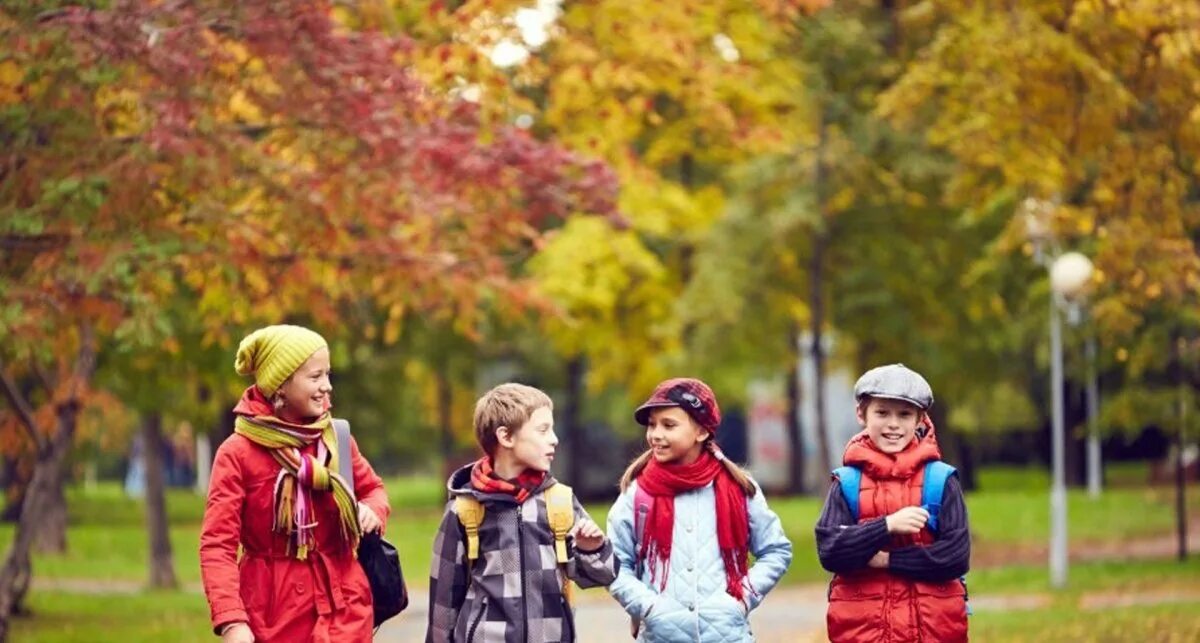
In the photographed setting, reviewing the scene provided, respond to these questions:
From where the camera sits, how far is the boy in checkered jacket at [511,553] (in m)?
6.85

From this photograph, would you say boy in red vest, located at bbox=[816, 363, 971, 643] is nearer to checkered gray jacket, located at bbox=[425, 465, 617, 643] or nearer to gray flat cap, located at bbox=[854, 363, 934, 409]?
gray flat cap, located at bbox=[854, 363, 934, 409]

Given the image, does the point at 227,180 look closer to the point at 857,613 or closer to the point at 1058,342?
the point at 857,613

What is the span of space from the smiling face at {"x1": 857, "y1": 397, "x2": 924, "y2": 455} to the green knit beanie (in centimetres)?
198

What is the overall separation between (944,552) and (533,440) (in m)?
1.52

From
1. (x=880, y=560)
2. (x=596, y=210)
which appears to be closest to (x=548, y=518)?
(x=880, y=560)

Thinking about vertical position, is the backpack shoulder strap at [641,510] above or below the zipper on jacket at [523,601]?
above

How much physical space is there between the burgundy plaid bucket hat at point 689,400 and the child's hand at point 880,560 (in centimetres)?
73

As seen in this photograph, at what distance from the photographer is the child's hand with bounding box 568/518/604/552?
6.75m

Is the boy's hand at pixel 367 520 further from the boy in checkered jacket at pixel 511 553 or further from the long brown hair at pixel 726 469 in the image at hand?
the long brown hair at pixel 726 469

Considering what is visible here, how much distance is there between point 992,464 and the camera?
6481cm

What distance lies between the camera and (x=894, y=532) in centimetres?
714

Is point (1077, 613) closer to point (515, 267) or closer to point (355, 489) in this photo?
point (355, 489)

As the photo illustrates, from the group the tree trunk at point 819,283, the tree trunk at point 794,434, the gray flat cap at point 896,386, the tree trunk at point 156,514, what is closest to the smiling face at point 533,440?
the gray flat cap at point 896,386

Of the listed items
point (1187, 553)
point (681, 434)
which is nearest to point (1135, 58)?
point (681, 434)
